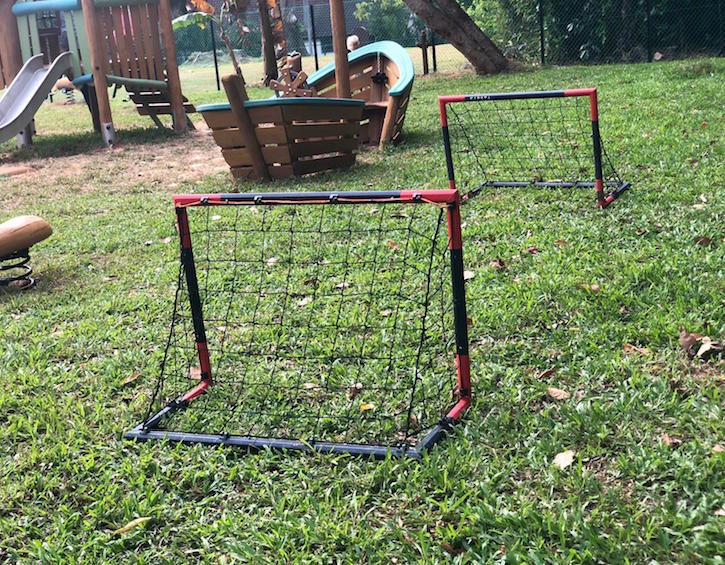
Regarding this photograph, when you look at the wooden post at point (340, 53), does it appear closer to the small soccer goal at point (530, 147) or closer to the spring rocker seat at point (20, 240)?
the small soccer goal at point (530, 147)

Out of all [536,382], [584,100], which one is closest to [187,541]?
[536,382]

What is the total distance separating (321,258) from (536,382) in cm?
243

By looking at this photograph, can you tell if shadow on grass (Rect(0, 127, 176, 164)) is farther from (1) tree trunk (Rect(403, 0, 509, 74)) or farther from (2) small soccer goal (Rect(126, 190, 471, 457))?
(2) small soccer goal (Rect(126, 190, 471, 457))

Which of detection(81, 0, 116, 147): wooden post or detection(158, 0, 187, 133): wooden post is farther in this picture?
detection(158, 0, 187, 133): wooden post

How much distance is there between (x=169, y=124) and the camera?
51.2 ft

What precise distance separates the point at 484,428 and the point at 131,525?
1.39 metres

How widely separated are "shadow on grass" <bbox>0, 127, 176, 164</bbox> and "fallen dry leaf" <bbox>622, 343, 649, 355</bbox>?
10384 mm

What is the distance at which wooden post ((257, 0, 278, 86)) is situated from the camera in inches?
773

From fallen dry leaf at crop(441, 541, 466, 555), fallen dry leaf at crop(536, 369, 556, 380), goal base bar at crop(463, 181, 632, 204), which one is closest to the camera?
fallen dry leaf at crop(441, 541, 466, 555)

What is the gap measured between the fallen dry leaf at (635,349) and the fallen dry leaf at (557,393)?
1.60 feet

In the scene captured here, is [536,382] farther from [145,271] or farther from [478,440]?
[145,271]

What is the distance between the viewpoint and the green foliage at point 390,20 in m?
30.9

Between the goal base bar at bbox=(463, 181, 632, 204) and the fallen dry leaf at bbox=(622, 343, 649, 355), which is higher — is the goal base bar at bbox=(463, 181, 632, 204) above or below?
above

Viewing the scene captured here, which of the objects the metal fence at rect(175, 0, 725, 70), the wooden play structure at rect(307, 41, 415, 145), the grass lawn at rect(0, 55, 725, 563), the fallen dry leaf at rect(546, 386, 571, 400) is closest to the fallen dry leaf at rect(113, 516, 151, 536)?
the grass lawn at rect(0, 55, 725, 563)
